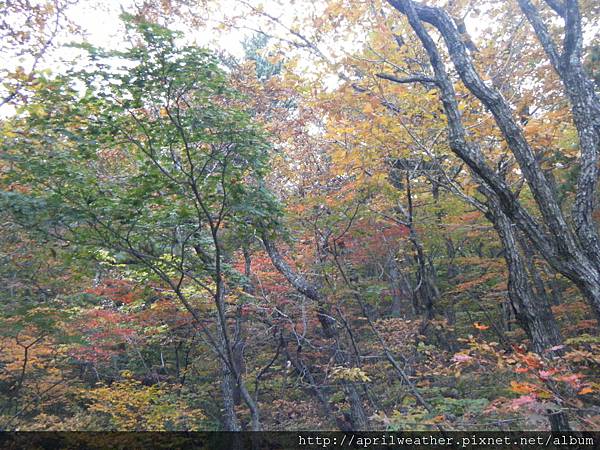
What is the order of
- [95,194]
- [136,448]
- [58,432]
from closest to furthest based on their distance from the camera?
[95,194], [136,448], [58,432]

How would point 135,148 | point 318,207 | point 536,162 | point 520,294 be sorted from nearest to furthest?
1. point 536,162
2. point 135,148
3. point 520,294
4. point 318,207

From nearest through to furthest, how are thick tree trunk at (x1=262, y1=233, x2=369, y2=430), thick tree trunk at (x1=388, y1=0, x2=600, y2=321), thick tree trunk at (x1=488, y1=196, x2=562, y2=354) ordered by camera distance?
thick tree trunk at (x1=388, y1=0, x2=600, y2=321), thick tree trunk at (x1=488, y1=196, x2=562, y2=354), thick tree trunk at (x1=262, y1=233, x2=369, y2=430)

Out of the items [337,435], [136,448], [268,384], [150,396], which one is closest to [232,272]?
[150,396]

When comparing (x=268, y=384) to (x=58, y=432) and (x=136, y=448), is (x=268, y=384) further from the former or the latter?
(x=58, y=432)

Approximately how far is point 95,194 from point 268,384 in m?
7.35

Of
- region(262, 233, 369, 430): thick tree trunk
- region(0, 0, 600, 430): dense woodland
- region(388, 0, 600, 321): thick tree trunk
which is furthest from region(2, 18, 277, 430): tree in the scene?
region(262, 233, 369, 430): thick tree trunk

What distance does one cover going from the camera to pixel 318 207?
747cm

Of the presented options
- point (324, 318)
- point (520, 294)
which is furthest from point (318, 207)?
point (520, 294)

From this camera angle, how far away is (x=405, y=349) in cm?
721

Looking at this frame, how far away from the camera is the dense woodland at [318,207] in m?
3.75

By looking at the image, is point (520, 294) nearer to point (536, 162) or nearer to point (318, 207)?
point (536, 162)

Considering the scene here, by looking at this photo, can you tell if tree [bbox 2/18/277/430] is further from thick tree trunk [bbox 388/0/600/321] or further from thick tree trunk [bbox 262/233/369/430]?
thick tree trunk [bbox 262/233/369/430]

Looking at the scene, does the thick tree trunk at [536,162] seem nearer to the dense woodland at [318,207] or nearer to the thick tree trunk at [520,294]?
the dense woodland at [318,207]

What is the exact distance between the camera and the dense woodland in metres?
3.75
